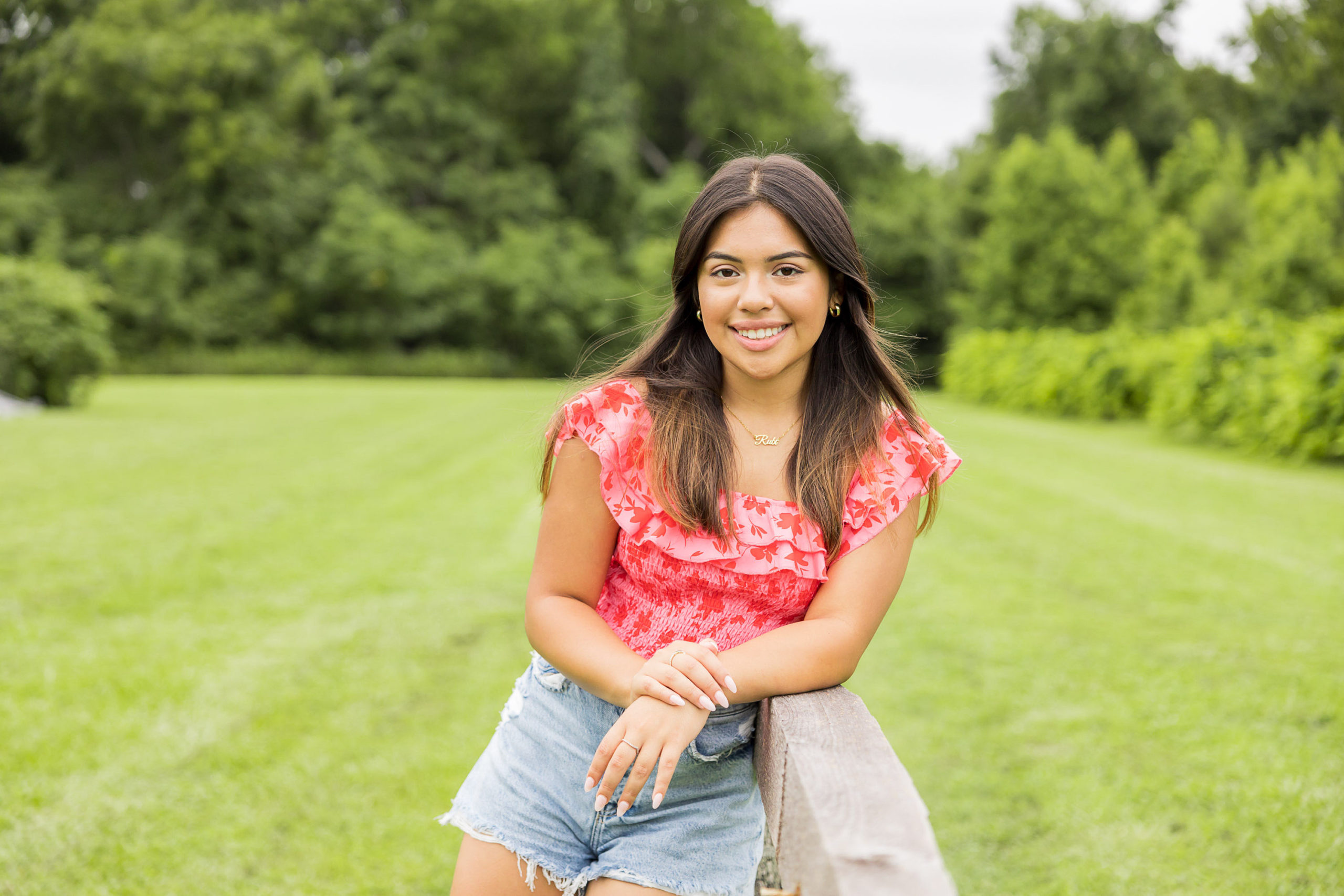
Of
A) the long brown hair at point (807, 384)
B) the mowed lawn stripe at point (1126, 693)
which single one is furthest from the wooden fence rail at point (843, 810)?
the mowed lawn stripe at point (1126, 693)

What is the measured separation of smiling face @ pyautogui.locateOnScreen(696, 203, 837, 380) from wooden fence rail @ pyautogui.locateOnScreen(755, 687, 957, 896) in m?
0.62

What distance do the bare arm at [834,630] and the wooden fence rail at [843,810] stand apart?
0.22ft

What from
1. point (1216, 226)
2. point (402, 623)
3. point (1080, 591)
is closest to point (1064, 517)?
point (1080, 591)

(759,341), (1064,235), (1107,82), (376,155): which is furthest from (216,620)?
(1107,82)

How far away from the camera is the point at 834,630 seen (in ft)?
5.44

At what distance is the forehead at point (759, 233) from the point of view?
1.79 metres

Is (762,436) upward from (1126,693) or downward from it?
upward

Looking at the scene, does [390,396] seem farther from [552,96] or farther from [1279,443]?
[552,96]

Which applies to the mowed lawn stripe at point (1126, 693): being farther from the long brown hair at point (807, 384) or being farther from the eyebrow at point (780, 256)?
the eyebrow at point (780, 256)

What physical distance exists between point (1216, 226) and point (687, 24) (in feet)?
72.1

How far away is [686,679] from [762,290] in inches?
26.3

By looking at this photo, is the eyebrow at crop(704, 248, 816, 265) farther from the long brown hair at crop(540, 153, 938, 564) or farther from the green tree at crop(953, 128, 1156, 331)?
the green tree at crop(953, 128, 1156, 331)

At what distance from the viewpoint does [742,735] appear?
1752 millimetres

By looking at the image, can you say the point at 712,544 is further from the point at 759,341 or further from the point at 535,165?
the point at 535,165
